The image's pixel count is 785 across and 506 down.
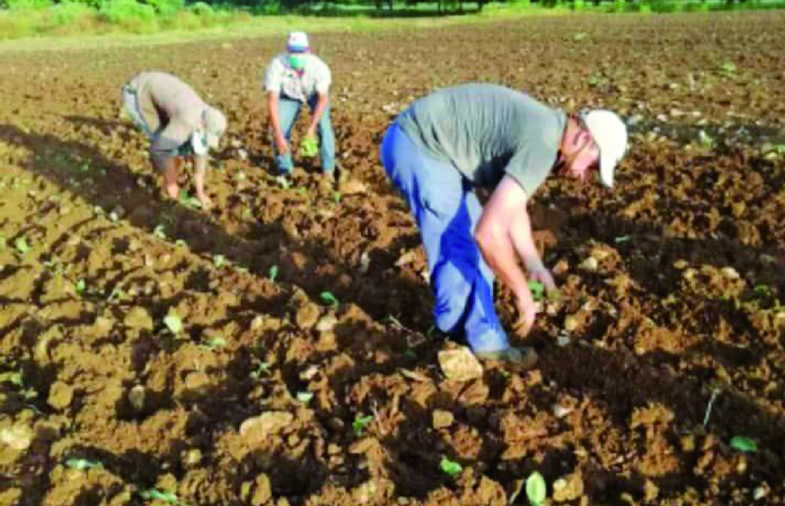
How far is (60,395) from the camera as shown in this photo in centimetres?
382

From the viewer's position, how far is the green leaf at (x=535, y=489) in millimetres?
2988

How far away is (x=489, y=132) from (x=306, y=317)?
5.04ft

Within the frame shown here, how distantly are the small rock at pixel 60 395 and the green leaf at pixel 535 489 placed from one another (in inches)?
89.3

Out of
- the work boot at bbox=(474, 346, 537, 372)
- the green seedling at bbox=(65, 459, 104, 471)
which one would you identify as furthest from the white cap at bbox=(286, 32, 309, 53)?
the green seedling at bbox=(65, 459, 104, 471)

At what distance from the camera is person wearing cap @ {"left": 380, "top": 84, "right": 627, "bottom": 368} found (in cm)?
315

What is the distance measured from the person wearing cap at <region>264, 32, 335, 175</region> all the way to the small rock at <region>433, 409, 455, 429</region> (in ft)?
13.0

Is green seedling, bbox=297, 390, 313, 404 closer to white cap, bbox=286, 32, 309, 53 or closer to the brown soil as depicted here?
the brown soil

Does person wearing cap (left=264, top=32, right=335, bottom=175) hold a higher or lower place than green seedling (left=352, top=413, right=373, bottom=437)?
higher

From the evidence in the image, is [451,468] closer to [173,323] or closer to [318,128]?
[173,323]

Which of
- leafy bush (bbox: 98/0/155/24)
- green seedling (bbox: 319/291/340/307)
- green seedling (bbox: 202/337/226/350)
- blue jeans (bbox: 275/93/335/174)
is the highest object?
blue jeans (bbox: 275/93/335/174)

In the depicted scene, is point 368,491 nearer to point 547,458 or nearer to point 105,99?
point 547,458

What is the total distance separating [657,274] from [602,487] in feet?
6.57

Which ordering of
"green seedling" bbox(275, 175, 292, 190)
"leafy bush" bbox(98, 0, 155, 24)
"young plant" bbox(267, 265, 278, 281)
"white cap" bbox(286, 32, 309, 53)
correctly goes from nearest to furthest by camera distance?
"young plant" bbox(267, 265, 278, 281), "white cap" bbox(286, 32, 309, 53), "green seedling" bbox(275, 175, 292, 190), "leafy bush" bbox(98, 0, 155, 24)

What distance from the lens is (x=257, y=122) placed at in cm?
991
